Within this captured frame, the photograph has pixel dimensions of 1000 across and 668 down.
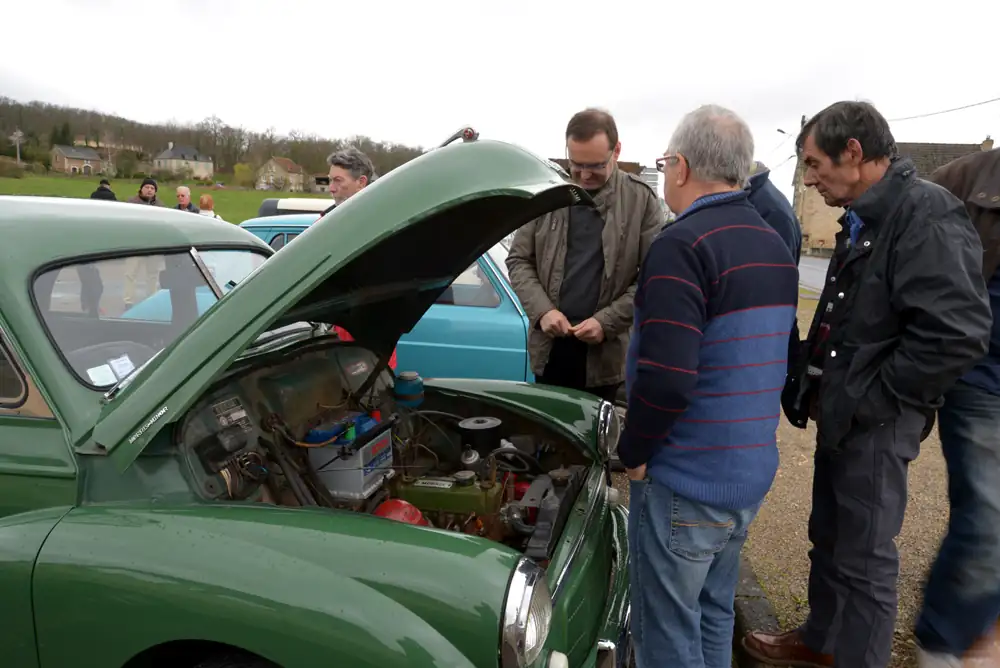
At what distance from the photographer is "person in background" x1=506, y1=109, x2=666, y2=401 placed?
3172mm

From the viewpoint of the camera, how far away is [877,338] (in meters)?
2.17

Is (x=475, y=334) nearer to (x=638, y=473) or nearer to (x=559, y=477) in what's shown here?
(x=559, y=477)

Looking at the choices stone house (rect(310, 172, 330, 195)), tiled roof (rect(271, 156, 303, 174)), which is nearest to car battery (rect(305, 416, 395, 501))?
stone house (rect(310, 172, 330, 195))

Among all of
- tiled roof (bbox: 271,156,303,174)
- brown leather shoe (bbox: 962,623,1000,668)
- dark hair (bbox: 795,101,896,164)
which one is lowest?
brown leather shoe (bbox: 962,623,1000,668)

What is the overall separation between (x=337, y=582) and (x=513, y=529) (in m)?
1.01

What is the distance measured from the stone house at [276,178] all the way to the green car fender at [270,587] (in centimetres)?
2594

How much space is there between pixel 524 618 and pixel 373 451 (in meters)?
1.10

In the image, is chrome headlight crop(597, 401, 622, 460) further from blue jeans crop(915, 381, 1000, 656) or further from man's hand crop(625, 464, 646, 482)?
blue jeans crop(915, 381, 1000, 656)

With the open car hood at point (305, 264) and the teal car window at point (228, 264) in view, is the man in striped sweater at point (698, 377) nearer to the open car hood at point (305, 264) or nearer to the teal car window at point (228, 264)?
the open car hood at point (305, 264)

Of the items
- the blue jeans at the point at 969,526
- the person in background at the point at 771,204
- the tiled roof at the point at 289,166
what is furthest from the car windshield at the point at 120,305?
the tiled roof at the point at 289,166

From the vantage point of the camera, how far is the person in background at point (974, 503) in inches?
92.4

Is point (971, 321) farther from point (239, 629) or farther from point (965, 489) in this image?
point (239, 629)

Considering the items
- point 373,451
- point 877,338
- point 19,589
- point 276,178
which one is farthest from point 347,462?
point 276,178

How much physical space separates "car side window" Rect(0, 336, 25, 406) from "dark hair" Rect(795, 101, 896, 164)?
2.63m
